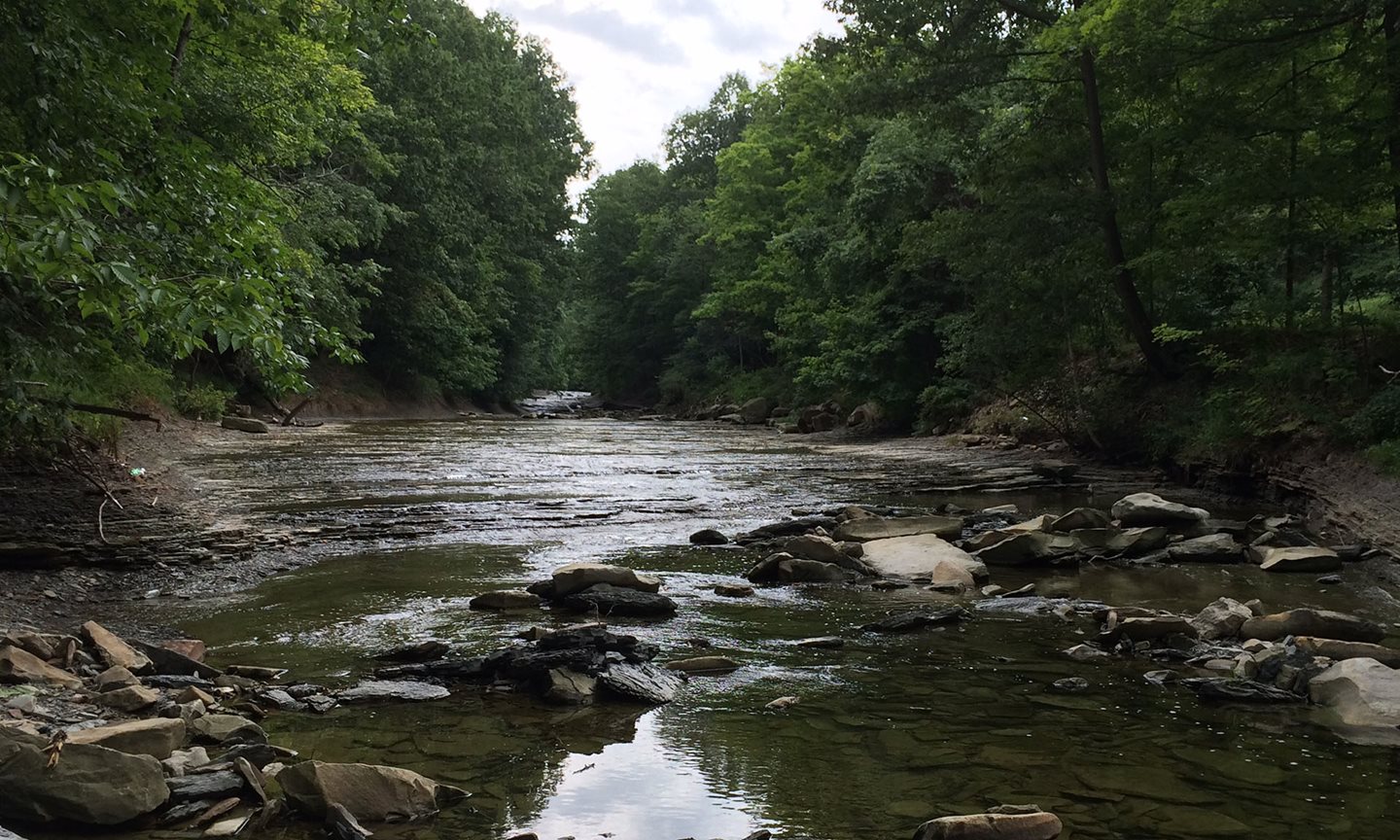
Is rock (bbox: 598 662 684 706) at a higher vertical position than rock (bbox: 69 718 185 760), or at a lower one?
lower

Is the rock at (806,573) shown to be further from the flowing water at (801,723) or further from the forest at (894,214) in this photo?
the forest at (894,214)

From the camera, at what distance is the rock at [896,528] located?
10.4 m

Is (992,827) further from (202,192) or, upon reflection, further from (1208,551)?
(1208,551)

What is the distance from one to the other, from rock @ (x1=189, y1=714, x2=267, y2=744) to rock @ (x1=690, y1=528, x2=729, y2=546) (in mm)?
6280

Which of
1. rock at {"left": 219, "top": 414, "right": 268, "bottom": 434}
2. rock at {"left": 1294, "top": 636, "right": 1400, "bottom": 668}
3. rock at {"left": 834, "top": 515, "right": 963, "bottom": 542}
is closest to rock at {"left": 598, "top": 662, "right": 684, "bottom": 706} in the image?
rock at {"left": 1294, "top": 636, "right": 1400, "bottom": 668}

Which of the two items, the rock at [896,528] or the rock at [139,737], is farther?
the rock at [896,528]

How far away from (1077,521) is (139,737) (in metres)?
9.03

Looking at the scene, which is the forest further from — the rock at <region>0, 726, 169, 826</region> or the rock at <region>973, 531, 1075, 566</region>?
the rock at <region>973, 531, 1075, 566</region>

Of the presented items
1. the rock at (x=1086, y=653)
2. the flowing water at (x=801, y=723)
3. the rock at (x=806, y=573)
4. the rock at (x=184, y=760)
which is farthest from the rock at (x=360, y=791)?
the rock at (x=806, y=573)

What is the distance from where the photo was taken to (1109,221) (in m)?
17.5

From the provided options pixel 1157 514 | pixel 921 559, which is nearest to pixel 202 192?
pixel 921 559

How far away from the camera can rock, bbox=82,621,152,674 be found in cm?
510

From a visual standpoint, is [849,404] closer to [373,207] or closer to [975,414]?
[975,414]

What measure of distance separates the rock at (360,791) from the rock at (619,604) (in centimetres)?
335
